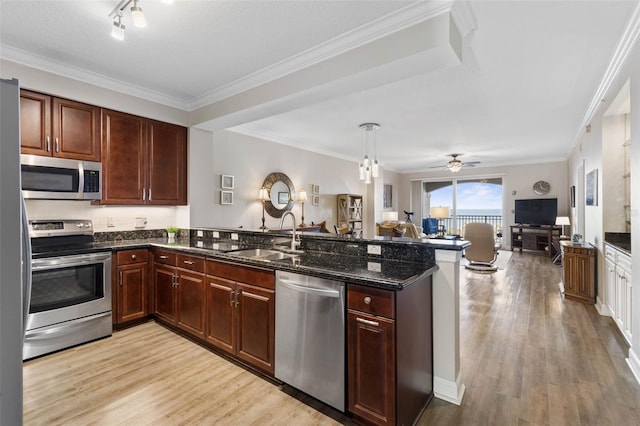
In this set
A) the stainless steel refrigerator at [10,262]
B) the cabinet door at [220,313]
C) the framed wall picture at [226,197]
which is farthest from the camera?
the framed wall picture at [226,197]

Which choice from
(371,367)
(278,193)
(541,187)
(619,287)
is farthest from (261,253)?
(541,187)

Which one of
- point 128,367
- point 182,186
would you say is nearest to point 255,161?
point 182,186

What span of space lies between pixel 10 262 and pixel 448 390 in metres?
2.43

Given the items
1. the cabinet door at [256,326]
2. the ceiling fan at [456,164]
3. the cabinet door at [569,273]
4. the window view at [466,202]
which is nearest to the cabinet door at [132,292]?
the cabinet door at [256,326]

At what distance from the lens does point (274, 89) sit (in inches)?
118

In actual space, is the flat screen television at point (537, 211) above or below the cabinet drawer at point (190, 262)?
above

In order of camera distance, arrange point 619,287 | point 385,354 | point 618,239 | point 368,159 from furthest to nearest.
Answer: point 368,159
point 618,239
point 619,287
point 385,354

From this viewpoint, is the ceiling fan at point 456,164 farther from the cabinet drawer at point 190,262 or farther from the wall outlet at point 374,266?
the cabinet drawer at point 190,262

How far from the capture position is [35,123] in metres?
2.88

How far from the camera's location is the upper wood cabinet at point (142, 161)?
3400 millimetres

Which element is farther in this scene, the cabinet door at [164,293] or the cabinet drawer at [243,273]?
the cabinet door at [164,293]

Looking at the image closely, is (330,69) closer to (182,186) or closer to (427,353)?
(427,353)

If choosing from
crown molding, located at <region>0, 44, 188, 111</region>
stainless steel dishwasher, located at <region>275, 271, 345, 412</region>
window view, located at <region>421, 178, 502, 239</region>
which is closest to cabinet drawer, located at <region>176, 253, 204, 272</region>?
stainless steel dishwasher, located at <region>275, 271, 345, 412</region>

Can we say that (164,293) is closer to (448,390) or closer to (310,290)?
(310,290)
